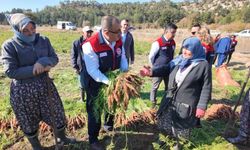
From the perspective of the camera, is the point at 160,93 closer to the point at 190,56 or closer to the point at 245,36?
the point at 190,56

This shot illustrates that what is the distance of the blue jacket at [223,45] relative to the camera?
1070cm

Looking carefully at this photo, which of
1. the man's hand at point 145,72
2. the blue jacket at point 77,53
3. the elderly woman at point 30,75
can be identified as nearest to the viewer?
the elderly woman at point 30,75

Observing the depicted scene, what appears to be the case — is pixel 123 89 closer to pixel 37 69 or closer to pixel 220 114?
pixel 37 69

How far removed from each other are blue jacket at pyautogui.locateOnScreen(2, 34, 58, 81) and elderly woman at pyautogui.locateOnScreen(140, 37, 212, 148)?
4.19ft

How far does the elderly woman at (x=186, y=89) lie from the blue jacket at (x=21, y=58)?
1.28 m

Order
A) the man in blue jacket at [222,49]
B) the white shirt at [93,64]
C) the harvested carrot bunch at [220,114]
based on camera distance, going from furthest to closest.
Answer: the man in blue jacket at [222,49]
the harvested carrot bunch at [220,114]
the white shirt at [93,64]

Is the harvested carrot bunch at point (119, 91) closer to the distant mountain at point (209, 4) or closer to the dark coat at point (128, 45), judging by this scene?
the dark coat at point (128, 45)

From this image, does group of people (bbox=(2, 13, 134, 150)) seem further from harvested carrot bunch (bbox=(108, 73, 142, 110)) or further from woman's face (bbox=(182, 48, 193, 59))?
woman's face (bbox=(182, 48, 193, 59))

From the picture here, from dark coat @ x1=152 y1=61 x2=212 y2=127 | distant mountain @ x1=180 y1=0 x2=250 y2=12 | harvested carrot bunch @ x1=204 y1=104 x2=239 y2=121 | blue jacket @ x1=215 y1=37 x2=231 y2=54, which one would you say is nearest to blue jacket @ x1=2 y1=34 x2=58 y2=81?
dark coat @ x1=152 y1=61 x2=212 y2=127

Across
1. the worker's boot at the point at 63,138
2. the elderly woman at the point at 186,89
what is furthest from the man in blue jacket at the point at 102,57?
the worker's boot at the point at 63,138

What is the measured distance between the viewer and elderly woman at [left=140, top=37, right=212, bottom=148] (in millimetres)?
3879

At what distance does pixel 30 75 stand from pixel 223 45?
855 centimetres

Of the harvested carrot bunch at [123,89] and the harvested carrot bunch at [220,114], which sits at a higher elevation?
the harvested carrot bunch at [123,89]

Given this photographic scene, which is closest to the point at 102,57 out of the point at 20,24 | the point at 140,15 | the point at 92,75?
the point at 92,75
